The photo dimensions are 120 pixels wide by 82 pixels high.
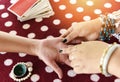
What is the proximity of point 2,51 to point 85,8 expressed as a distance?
1.56ft

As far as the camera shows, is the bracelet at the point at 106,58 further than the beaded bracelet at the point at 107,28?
No

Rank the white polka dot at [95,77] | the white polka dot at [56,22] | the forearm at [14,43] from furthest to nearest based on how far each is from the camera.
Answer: the white polka dot at [56,22]
the forearm at [14,43]
the white polka dot at [95,77]

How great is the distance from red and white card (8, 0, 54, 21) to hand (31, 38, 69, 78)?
7.2 inches

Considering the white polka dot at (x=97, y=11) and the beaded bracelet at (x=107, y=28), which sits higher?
the white polka dot at (x=97, y=11)

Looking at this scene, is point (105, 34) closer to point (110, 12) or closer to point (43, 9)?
point (110, 12)

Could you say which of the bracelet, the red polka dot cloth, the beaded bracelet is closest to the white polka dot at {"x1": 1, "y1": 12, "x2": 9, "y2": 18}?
the red polka dot cloth

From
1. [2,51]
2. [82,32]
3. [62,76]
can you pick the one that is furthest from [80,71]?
[2,51]

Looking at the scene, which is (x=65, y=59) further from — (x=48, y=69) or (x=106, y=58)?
(x=106, y=58)

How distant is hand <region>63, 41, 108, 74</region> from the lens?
104 centimetres

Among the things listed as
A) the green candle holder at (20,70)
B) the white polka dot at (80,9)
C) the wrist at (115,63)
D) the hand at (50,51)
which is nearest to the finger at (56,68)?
the hand at (50,51)

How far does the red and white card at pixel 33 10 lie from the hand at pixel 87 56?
1.08 ft

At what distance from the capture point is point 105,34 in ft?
4.06

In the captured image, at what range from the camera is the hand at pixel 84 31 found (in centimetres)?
124

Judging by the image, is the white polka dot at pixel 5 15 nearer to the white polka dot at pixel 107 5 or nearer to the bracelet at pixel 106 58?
the white polka dot at pixel 107 5
